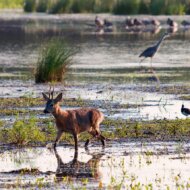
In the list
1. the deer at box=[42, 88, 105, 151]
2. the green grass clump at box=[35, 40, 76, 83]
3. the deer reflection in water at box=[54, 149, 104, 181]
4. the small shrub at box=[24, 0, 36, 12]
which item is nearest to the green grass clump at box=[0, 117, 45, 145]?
the deer at box=[42, 88, 105, 151]

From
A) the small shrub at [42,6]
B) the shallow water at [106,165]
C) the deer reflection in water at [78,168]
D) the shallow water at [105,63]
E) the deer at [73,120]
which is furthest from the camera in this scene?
the small shrub at [42,6]

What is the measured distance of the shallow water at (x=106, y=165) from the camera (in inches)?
439

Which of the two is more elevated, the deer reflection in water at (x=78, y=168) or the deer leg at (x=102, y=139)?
the deer leg at (x=102, y=139)

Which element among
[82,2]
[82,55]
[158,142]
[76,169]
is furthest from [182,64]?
[82,2]

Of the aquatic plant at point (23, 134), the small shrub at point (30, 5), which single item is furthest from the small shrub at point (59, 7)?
the aquatic plant at point (23, 134)

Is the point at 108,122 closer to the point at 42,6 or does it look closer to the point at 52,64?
the point at 52,64

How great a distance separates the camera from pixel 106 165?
40.3 feet

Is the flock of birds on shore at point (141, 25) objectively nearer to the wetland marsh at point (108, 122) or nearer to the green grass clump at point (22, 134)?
the wetland marsh at point (108, 122)

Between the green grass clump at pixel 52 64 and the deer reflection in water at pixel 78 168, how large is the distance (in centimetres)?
876

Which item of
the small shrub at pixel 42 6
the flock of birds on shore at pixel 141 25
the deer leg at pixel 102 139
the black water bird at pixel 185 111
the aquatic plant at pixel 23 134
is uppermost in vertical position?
the small shrub at pixel 42 6

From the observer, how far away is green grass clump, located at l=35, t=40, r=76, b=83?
71.4 ft

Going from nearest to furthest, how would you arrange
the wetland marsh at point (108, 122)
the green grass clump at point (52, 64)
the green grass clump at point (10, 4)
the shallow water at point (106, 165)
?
the shallow water at point (106, 165) → the wetland marsh at point (108, 122) → the green grass clump at point (52, 64) → the green grass clump at point (10, 4)

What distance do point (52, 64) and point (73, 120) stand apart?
837 centimetres

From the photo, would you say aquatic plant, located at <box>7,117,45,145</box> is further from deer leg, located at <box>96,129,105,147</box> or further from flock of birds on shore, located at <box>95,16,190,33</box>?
flock of birds on shore, located at <box>95,16,190,33</box>
